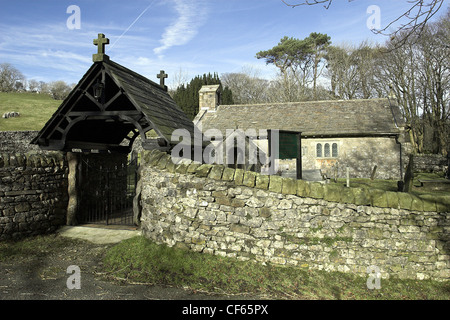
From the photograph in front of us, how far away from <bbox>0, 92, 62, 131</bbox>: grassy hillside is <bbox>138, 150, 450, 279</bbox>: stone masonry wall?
35949 millimetres

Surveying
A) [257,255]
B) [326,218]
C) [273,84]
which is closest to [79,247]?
[257,255]

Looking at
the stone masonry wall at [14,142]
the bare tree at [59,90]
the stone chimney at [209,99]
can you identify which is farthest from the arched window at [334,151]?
the bare tree at [59,90]

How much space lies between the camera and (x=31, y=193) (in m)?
7.20

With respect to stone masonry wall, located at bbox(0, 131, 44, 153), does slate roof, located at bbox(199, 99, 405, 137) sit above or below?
above

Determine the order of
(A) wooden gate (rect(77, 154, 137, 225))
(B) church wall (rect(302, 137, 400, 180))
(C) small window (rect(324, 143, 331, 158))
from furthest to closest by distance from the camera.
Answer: (C) small window (rect(324, 143, 331, 158)), (B) church wall (rect(302, 137, 400, 180)), (A) wooden gate (rect(77, 154, 137, 225))

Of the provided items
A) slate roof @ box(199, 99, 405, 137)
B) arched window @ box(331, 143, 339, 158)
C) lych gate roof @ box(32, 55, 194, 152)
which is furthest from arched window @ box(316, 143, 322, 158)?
lych gate roof @ box(32, 55, 194, 152)

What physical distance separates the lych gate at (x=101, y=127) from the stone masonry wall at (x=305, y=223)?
1741mm

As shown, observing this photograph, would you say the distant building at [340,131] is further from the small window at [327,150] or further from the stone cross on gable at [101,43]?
the stone cross on gable at [101,43]

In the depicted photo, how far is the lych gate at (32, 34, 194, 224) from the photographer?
6.96m

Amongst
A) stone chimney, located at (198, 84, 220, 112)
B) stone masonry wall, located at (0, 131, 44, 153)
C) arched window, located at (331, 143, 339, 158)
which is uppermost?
stone chimney, located at (198, 84, 220, 112)

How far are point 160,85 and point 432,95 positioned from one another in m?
33.6

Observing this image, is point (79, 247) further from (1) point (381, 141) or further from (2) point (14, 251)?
(1) point (381, 141)

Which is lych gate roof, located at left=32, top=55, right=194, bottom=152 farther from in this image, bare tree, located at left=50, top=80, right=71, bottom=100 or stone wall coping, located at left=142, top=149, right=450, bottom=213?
bare tree, located at left=50, top=80, right=71, bottom=100
